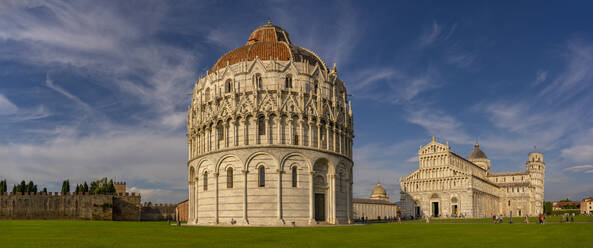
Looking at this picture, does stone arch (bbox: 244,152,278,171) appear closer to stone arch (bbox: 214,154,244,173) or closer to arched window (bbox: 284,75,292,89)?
stone arch (bbox: 214,154,244,173)

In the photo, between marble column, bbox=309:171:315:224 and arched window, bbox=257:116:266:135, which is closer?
marble column, bbox=309:171:315:224

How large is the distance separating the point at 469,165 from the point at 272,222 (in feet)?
375

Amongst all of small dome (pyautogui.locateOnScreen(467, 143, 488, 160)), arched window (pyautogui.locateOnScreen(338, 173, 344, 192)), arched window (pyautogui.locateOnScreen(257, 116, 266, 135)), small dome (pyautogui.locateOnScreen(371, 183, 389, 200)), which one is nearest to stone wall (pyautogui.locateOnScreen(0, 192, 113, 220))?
arched window (pyautogui.locateOnScreen(257, 116, 266, 135))

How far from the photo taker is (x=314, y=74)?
187 feet

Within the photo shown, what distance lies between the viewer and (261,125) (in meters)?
53.3

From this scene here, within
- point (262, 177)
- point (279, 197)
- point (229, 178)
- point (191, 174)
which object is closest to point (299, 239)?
point (279, 197)

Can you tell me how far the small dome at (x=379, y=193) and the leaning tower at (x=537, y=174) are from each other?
168ft

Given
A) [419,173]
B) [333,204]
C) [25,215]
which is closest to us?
[333,204]

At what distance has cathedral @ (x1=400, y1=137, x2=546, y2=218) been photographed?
417 ft

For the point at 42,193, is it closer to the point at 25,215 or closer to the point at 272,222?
the point at 25,215

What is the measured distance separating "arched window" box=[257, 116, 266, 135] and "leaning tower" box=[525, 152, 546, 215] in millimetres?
138351

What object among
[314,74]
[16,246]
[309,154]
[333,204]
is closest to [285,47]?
[314,74]

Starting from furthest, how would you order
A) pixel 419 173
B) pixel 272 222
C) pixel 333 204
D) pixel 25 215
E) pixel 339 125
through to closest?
pixel 419 173
pixel 25 215
pixel 339 125
pixel 333 204
pixel 272 222

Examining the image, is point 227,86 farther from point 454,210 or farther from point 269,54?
point 454,210
